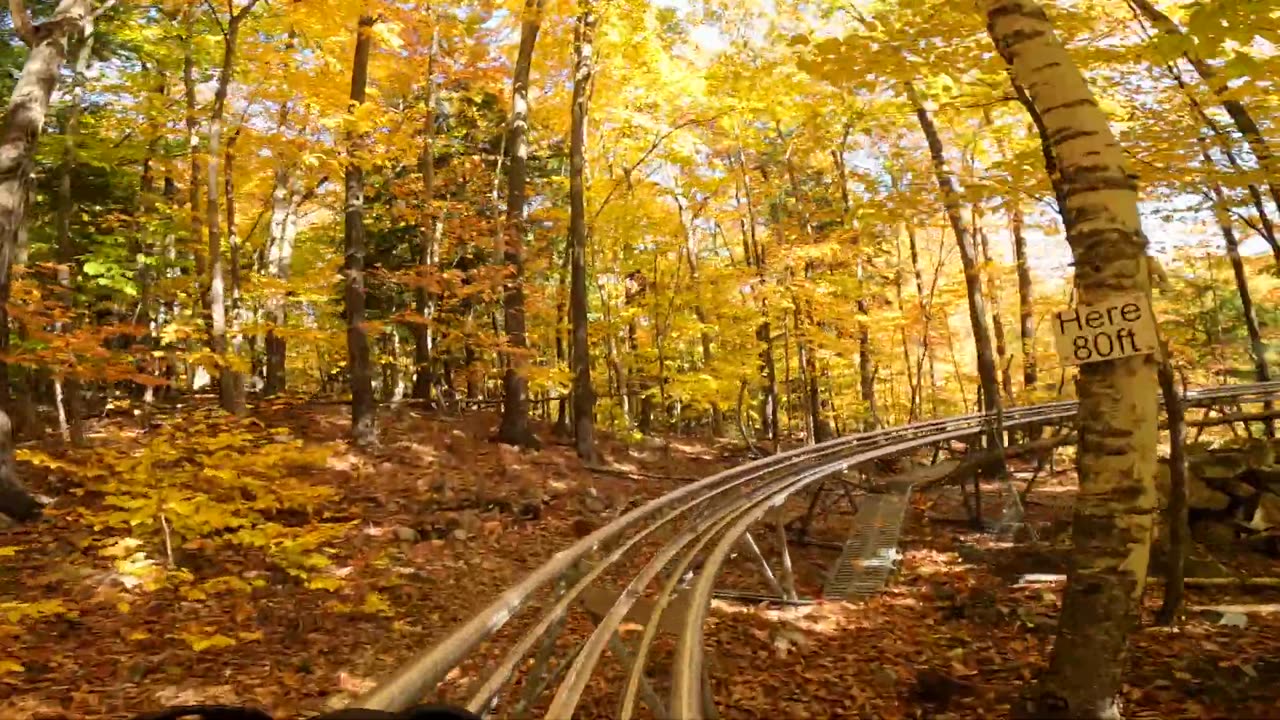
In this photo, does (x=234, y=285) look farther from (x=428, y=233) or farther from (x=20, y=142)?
(x=20, y=142)

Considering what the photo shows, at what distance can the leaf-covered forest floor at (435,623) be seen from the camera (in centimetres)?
527

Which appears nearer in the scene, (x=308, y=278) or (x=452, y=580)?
(x=452, y=580)

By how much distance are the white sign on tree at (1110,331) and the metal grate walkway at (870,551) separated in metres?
5.38

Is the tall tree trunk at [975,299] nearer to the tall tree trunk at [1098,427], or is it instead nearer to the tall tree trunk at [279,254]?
the tall tree trunk at [1098,427]

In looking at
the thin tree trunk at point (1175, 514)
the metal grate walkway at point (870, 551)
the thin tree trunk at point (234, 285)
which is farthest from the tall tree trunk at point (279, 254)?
the thin tree trunk at point (1175, 514)

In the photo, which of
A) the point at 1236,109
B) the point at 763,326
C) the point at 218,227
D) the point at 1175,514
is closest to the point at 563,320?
the point at 763,326

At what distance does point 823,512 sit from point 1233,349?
21.6m

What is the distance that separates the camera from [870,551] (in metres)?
10.2

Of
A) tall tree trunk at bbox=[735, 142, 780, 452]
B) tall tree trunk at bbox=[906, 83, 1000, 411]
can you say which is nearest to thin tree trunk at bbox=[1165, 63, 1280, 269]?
tall tree trunk at bbox=[906, 83, 1000, 411]

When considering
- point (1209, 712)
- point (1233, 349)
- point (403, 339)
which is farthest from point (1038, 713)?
point (1233, 349)

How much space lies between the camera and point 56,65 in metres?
8.65

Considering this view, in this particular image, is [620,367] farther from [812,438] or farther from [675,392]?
[812,438]

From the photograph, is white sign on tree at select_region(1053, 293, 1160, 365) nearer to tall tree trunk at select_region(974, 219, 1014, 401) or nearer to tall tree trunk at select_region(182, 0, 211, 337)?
tall tree trunk at select_region(182, 0, 211, 337)

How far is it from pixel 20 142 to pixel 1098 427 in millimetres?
11112
